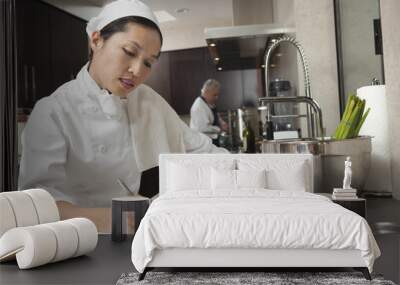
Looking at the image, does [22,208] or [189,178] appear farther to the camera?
[189,178]

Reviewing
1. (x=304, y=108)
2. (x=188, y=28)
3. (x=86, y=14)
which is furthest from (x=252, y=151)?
(x=86, y=14)

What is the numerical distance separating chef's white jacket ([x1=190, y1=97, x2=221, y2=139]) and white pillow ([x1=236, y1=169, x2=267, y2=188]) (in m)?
0.62

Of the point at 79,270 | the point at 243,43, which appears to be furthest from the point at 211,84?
the point at 79,270

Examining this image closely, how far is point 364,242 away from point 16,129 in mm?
3132

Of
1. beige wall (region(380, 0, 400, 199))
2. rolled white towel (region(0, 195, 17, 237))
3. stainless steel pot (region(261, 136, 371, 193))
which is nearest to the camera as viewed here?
rolled white towel (region(0, 195, 17, 237))

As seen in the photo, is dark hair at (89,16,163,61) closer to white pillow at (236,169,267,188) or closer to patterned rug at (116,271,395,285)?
white pillow at (236,169,267,188)

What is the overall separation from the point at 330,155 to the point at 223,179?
100cm

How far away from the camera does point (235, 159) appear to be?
13.8ft

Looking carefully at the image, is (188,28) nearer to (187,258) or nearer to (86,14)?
(86,14)

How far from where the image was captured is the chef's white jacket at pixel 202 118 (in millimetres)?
4407

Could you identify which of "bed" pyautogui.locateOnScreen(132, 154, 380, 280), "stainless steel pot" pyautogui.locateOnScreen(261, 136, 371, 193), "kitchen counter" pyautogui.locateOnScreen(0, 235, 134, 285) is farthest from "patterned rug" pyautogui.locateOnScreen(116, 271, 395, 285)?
"stainless steel pot" pyautogui.locateOnScreen(261, 136, 371, 193)

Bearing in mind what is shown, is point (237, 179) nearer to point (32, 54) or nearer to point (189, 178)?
point (189, 178)

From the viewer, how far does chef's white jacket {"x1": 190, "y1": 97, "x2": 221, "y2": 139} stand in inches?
174

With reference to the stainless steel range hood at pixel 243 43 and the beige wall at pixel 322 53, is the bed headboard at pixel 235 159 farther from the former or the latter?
the stainless steel range hood at pixel 243 43
